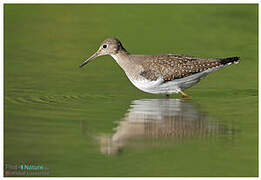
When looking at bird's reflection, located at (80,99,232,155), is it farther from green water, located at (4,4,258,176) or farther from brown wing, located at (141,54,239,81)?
brown wing, located at (141,54,239,81)

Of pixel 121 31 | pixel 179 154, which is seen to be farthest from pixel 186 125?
pixel 121 31

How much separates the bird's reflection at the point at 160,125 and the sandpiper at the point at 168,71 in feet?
2.43

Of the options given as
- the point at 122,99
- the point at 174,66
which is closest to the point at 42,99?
the point at 122,99

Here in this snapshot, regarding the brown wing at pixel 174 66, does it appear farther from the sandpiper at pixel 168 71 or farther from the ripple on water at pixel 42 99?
the ripple on water at pixel 42 99

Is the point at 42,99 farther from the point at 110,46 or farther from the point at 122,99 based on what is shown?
the point at 110,46

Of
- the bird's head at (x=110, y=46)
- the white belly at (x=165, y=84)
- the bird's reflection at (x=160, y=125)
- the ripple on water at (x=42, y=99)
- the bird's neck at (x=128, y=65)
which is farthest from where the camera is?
the bird's head at (x=110, y=46)

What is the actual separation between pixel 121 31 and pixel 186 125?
29.9ft

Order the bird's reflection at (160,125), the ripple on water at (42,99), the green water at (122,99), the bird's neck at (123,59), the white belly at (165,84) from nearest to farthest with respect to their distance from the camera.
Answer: the green water at (122,99), the bird's reflection at (160,125), the ripple on water at (42,99), the white belly at (165,84), the bird's neck at (123,59)

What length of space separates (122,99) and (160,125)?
99.2 inches

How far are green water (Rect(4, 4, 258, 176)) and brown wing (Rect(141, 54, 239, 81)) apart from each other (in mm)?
564

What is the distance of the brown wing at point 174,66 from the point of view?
14.0m

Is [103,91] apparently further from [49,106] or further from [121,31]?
[121,31]

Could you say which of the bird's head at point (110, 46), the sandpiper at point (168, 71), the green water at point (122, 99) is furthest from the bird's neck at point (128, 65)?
the green water at point (122, 99)

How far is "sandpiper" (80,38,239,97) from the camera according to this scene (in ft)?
45.8
